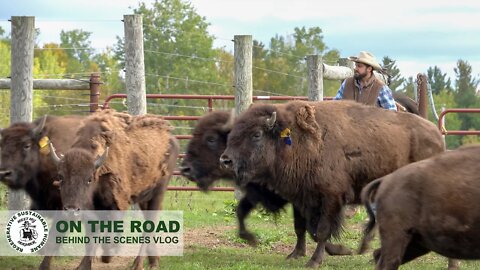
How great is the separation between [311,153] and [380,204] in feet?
8.50

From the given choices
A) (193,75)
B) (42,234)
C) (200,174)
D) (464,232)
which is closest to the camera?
(464,232)

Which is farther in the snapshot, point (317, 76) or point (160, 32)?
point (160, 32)

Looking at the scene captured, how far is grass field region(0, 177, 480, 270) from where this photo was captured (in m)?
10.9

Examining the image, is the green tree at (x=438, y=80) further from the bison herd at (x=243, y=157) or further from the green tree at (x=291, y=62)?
the bison herd at (x=243, y=157)

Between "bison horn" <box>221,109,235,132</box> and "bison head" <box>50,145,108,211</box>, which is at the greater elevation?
"bison horn" <box>221,109,235,132</box>

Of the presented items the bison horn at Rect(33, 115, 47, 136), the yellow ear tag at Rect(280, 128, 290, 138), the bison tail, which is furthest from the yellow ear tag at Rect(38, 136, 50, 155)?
the bison tail

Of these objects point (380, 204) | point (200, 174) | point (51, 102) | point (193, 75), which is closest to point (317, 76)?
point (200, 174)

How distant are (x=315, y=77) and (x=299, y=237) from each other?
161 inches

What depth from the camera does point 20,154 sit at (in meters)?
11.0

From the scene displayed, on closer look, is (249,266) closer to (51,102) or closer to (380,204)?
(380,204)

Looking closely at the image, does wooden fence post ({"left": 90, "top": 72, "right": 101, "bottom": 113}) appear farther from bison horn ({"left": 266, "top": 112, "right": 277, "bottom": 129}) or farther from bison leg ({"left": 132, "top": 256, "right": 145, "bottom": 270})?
bison leg ({"left": 132, "top": 256, "right": 145, "bottom": 270})

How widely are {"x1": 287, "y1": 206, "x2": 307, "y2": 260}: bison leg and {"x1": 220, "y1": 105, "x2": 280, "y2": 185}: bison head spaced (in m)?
0.94

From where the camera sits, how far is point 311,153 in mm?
11078

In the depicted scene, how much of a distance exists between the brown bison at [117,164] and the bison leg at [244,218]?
3.28 ft
